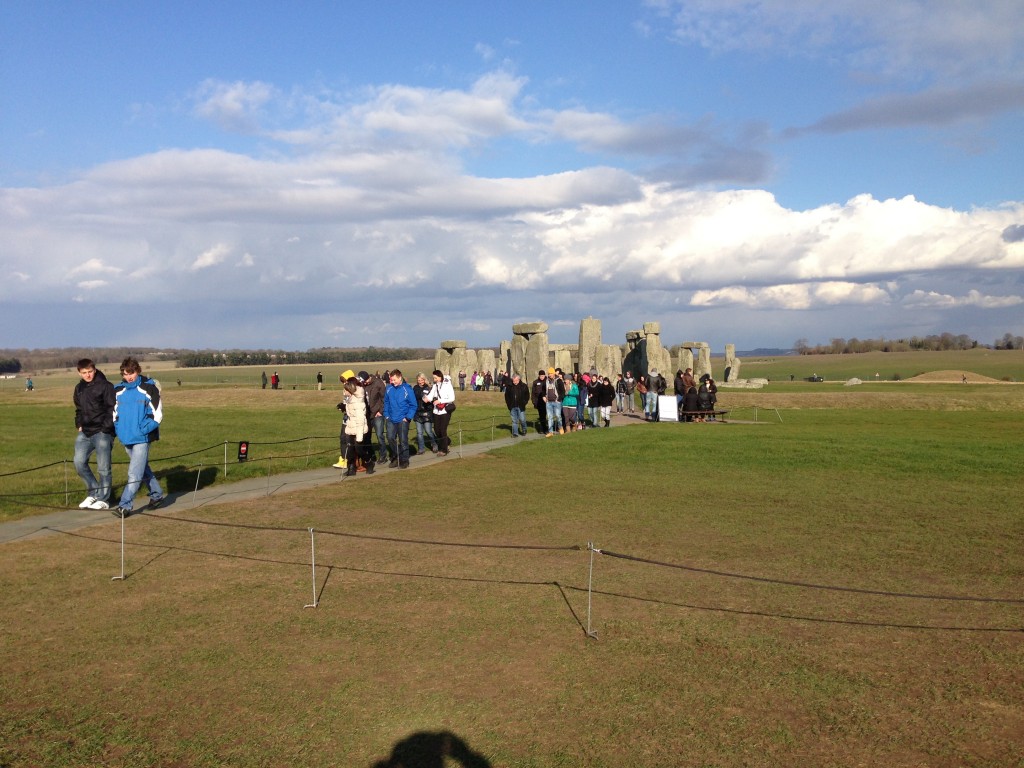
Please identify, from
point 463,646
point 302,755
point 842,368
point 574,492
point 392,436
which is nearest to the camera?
point 302,755

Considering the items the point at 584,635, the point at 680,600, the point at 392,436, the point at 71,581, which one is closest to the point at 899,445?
the point at 392,436

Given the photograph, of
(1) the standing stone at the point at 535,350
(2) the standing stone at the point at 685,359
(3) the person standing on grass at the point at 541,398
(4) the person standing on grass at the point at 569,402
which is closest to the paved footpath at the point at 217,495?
(3) the person standing on grass at the point at 541,398

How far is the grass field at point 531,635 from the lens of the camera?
5016 mm

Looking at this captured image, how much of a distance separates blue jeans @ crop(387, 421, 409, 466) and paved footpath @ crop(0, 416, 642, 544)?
28 cm

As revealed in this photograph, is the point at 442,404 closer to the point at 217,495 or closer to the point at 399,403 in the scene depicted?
the point at 399,403

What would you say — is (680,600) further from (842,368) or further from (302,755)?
(842,368)

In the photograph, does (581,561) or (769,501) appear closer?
(581,561)

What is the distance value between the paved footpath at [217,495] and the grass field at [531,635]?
600mm

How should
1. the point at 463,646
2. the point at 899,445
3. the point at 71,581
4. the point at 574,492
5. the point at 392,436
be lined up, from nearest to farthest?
the point at 463,646 → the point at 71,581 → the point at 574,492 → the point at 392,436 → the point at 899,445

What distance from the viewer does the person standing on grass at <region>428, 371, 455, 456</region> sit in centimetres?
1781

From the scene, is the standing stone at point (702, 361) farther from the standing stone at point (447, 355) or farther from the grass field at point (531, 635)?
the grass field at point (531, 635)

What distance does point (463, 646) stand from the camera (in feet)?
21.2

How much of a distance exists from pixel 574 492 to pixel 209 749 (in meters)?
9.05

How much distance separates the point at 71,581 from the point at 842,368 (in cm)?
9246
